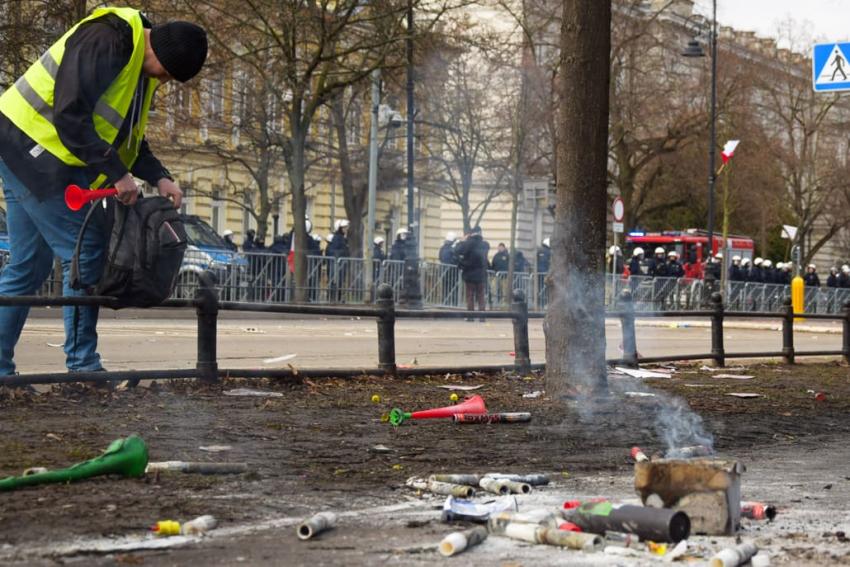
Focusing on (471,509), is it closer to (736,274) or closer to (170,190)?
(170,190)

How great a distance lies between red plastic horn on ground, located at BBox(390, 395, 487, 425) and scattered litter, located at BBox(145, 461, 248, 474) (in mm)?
2305

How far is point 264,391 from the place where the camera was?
952cm

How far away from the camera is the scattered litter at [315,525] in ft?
14.7

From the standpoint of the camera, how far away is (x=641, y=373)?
511 inches

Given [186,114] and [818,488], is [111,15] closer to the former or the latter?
[818,488]

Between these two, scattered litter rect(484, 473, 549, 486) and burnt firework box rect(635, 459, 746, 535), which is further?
scattered litter rect(484, 473, 549, 486)

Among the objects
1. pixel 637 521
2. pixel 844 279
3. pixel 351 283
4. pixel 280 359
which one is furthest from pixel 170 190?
pixel 844 279

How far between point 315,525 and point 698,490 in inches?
50.8

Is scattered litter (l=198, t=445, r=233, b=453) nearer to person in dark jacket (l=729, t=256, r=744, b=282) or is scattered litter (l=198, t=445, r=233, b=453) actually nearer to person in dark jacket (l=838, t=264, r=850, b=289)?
person in dark jacket (l=729, t=256, r=744, b=282)

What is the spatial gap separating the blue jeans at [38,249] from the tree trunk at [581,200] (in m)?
3.34

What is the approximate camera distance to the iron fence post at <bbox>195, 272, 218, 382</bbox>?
30.3ft

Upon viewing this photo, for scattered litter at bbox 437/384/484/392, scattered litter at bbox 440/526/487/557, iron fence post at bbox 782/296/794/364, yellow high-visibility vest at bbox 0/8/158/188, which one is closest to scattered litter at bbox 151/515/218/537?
scattered litter at bbox 440/526/487/557

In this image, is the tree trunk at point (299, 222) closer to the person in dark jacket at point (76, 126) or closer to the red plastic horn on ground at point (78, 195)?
the person in dark jacket at point (76, 126)

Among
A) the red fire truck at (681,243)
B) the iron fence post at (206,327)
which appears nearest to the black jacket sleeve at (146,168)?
the iron fence post at (206,327)
